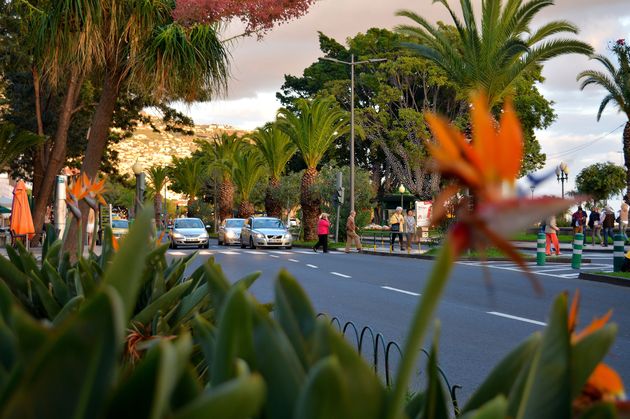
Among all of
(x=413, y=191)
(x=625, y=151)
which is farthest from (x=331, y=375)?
(x=413, y=191)

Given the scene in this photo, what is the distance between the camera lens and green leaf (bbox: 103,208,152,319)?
1044 millimetres

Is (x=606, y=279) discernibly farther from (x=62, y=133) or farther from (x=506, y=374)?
(x=506, y=374)

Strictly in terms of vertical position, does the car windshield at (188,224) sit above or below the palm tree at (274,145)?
below

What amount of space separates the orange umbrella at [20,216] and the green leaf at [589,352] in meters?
22.1

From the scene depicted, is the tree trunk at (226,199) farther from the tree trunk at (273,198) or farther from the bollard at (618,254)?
the bollard at (618,254)

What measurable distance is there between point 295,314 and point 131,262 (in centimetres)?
38

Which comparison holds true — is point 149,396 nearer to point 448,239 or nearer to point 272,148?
point 448,239

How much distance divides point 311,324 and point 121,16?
36.5ft

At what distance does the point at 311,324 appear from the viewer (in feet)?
4.51

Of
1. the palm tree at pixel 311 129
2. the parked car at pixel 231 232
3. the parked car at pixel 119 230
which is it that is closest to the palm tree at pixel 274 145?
the palm tree at pixel 311 129

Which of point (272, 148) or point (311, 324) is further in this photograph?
point (272, 148)

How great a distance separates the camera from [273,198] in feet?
168

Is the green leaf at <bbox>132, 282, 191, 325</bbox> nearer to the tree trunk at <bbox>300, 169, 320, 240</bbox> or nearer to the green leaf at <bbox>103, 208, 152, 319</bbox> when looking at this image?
the green leaf at <bbox>103, 208, 152, 319</bbox>

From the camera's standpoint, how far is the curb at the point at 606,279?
54.3 feet
